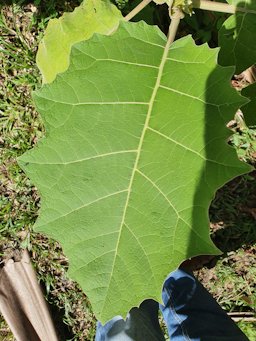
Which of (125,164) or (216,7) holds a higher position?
(216,7)

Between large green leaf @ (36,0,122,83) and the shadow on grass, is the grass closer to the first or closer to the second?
the shadow on grass

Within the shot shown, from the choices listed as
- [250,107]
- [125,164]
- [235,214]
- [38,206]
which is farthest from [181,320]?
[125,164]

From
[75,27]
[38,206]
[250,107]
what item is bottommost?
[38,206]

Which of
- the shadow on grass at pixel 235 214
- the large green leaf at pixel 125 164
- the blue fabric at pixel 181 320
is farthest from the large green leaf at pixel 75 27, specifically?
the blue fabric at pixel 181 320

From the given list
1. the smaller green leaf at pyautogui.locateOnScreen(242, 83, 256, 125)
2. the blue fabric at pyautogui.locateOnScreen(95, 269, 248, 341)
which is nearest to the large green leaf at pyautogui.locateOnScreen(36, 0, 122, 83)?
the smaller green leaf at pyautogui.locateOnScreen(242, 83, 256, 125)

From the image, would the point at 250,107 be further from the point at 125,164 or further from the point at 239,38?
the point at 125,164

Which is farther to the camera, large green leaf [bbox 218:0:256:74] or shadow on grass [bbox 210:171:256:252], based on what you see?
shadow on grass [bbox 210:171:256:252]

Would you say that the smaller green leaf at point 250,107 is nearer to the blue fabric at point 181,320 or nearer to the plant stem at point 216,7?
the plant stem at point 216,7
